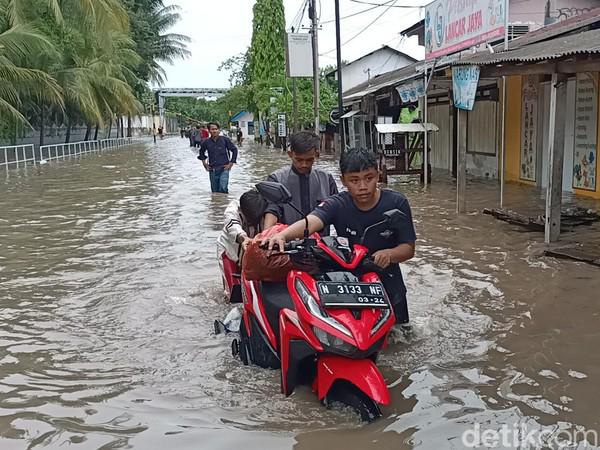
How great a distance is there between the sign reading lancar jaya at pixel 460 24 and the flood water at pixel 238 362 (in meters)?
3.96

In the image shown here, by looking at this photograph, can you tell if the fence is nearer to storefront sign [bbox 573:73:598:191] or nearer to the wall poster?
the wall poster

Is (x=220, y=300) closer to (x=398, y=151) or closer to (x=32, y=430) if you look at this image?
(x=32, y=430)

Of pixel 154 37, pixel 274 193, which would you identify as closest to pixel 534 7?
pixel 274 193

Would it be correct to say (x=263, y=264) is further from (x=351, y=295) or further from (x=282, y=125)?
(x=282, y=125)

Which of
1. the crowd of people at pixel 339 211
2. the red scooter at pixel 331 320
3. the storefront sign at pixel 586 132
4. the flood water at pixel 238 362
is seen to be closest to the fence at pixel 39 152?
the flood water at pixel 238 362

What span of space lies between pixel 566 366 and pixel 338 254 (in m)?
1.81

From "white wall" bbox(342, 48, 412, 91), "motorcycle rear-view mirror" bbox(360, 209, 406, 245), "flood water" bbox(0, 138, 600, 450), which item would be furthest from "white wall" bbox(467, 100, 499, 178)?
"white wall" bbox(342, 48, 412, 91)

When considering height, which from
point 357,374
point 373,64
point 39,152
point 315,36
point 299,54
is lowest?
point 357,374

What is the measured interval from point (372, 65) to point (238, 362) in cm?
4008

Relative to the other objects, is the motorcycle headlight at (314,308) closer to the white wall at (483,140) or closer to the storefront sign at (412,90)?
the storefront sign at (412,90)

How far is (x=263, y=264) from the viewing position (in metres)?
3.88

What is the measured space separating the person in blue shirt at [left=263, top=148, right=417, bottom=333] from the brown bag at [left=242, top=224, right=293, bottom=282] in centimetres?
12

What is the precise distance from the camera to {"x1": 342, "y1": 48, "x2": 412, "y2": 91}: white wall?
42.2 metres

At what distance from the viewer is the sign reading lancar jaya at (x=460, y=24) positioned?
11.1 meters
